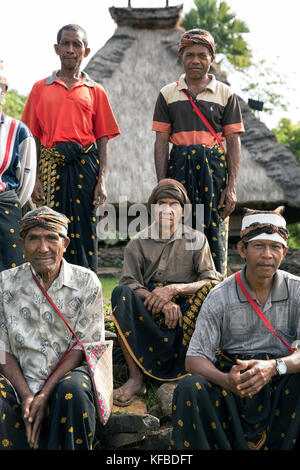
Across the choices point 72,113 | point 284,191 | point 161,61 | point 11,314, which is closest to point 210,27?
point 161,61

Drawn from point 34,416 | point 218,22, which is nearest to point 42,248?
point 34,416

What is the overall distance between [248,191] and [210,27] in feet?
41.8

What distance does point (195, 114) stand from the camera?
4352 mm

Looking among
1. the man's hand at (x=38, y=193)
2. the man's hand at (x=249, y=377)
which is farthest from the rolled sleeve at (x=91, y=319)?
the man's hand at (x=38, y=193)

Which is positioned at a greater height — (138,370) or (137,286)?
(137,286)

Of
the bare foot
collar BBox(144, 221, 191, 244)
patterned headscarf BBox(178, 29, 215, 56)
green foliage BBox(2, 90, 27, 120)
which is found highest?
green foliage BBox(2, 90, 27, 120)

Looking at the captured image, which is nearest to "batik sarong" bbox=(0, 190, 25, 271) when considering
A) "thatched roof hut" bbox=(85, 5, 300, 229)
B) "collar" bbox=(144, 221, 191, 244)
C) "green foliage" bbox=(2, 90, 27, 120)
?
"collar" bbox=(144, 221, 191, 244)

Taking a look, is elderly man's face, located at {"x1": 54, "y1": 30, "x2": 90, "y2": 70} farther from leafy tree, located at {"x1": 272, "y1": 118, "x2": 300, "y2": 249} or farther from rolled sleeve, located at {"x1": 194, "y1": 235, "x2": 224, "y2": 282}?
leafy tree, located at {"x1": 272, "y1": 118, "x2": 300, "y2": 249}

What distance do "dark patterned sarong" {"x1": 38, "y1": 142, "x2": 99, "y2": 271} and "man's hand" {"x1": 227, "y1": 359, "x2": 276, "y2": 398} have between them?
191 cm

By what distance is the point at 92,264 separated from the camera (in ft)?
14.6

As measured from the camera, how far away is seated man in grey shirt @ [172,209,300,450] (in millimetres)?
2770

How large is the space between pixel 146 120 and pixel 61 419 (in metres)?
6.45

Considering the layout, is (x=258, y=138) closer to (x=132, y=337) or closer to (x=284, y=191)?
(x=284, y=191)

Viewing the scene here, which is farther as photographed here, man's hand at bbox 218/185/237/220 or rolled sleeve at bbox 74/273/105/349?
man's hand at bbox 218/185/237/220
